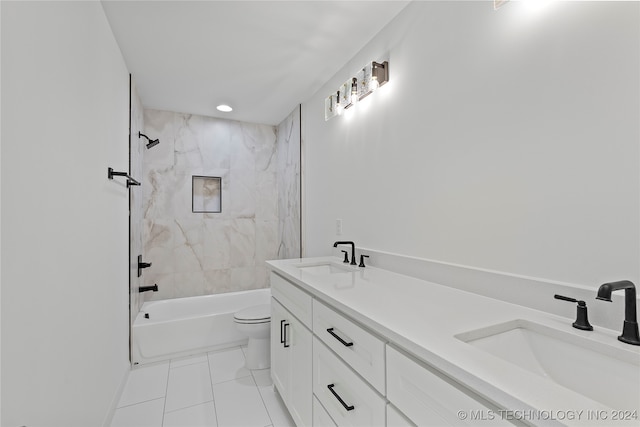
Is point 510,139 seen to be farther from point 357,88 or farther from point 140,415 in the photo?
point 140,415

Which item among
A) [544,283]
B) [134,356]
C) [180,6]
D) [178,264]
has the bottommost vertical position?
[134,356]

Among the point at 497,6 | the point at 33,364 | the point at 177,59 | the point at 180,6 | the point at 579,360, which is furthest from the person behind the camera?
the point at 177,59

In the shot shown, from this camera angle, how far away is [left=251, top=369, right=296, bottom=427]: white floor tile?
5.64 ft

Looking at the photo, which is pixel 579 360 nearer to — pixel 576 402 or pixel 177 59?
pixel 576 402

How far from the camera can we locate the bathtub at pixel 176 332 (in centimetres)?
244

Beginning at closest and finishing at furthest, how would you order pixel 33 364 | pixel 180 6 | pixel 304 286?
pixel 33 364
pixel 304 286
pixel 180 6

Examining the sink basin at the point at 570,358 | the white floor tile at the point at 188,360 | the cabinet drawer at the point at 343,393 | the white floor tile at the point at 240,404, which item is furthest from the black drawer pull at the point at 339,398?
the white floor tile at the point at 188,360

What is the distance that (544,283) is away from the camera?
3.24 feet

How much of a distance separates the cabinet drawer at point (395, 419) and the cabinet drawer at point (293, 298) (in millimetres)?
607

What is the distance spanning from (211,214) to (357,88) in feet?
7.44

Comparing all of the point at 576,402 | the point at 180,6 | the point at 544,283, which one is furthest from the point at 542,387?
the point at 180,6

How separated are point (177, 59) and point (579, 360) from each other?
2.69 m

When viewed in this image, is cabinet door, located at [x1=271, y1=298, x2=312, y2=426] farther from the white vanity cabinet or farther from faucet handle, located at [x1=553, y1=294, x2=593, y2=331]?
faucet handle, located at [x1=553, y1=294, x2=593, y2=331]

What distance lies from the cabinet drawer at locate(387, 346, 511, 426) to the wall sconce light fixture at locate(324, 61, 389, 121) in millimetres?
1541
